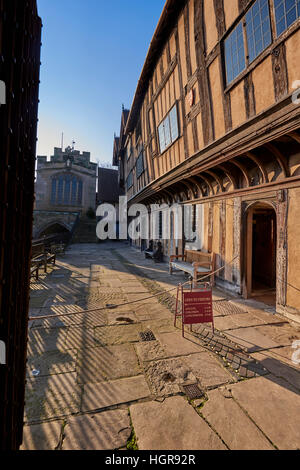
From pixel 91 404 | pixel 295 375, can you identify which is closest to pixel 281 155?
pixel 295 375

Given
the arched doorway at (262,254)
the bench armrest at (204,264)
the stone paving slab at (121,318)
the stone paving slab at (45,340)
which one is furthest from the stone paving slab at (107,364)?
the arched doorway at (262,254)

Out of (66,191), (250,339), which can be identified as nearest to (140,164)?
(250,339)

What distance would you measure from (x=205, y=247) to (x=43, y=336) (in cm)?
571

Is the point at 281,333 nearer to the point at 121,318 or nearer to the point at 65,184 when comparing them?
the point at 121,318

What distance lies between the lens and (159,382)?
2512mm

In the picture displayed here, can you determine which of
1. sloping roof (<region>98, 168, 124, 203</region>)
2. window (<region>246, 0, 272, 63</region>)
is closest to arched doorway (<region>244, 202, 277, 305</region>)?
window (<region>246, 0, 272, 63</region>)

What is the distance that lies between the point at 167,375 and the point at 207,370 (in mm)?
562

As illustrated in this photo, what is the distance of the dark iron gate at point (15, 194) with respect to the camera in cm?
143

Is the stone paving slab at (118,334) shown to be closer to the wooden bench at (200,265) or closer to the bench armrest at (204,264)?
the wooden bench at (200,265)

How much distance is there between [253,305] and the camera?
17.3 feet

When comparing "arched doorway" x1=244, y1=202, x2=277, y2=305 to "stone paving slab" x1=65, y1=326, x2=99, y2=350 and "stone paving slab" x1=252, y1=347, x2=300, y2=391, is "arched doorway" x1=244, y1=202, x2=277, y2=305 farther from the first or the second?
"stone paving slab" x1=65, y1=326, x2=99, y2=350

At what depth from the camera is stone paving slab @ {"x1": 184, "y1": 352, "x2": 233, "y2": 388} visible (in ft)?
8.34

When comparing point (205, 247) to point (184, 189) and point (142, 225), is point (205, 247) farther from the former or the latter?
point (142, 225)

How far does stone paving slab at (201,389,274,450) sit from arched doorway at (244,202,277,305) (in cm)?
404
